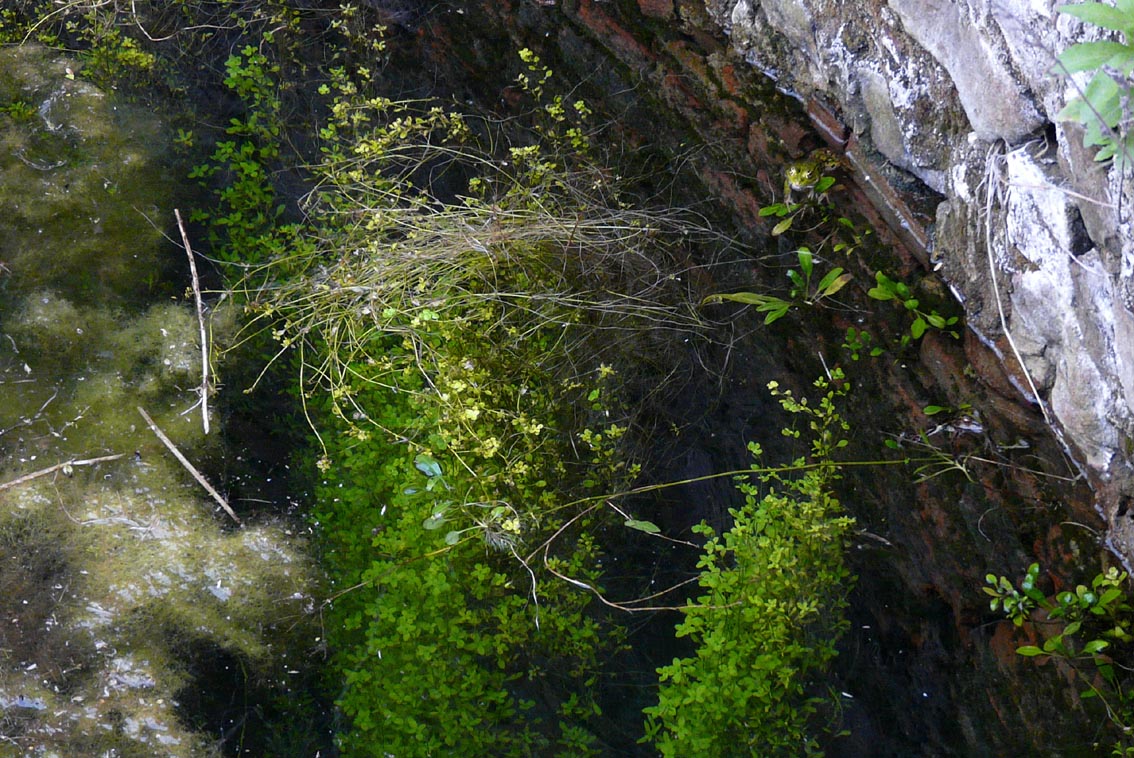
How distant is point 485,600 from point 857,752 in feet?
2.72

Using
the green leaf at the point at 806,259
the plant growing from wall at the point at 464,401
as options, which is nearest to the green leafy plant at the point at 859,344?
the green leaf at the point at 806,259

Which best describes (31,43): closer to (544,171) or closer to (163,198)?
(163,198)

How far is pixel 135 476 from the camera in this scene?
2293 mm

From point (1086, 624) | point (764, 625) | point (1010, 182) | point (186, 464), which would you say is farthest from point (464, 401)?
point (1086, 624)

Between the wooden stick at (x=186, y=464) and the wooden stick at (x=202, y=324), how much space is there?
93 mm

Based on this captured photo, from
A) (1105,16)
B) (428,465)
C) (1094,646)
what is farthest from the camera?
(428,465)

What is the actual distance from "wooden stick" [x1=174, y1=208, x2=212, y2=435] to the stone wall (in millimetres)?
1926

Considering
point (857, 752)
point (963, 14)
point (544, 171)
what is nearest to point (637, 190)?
point (544, 171)

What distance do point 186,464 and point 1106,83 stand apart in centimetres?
208

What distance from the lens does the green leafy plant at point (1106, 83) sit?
1.34 m

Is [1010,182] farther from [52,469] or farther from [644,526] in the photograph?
[52,469]

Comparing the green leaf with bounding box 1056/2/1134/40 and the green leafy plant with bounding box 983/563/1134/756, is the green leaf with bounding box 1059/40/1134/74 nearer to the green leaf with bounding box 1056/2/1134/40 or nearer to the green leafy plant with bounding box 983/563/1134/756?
the green leaf with bounding box 1056/2/1134/40

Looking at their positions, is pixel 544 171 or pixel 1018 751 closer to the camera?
pixel 1018 751

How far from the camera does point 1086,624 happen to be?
6.28ft
